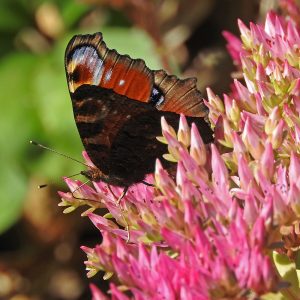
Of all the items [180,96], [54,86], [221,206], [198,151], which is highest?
[54,86]

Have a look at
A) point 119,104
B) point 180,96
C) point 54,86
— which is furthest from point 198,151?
point 54,86

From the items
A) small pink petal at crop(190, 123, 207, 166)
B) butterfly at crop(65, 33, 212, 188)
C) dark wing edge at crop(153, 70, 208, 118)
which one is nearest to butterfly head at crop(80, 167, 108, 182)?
butterfly at crop(65, 33, 212, 188)

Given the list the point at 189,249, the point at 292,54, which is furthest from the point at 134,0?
the point at 189,249

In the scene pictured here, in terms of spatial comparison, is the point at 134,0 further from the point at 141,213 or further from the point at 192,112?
the point at 141,213

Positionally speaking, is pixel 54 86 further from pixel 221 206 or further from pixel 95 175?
pixel 221 206

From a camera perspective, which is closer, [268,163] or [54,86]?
[268,163]

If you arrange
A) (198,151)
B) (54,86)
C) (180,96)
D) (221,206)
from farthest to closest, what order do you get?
(54,86), (180,96), (198,151), (221,206)

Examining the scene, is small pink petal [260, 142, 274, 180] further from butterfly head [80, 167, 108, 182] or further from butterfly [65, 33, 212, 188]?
butterfly head [80, 167, 108, 182]

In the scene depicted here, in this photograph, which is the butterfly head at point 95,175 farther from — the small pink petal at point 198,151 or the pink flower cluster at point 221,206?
the small pink petal at point 198,151
